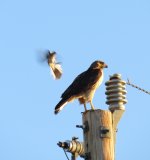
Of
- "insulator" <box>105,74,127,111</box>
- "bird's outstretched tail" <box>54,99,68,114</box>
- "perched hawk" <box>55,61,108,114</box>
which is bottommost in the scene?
"insulator" <box>105,74,127,111</box>

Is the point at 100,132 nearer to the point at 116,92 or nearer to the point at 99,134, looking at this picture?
the point at 99,134

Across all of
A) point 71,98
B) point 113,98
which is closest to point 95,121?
point 113,98

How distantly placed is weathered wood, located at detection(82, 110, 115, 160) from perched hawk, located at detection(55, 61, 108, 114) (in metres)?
2.57

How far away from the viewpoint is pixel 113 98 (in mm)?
6227

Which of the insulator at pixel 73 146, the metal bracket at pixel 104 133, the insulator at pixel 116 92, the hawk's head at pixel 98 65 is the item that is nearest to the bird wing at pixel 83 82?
the hawk's head at pixel 98 65

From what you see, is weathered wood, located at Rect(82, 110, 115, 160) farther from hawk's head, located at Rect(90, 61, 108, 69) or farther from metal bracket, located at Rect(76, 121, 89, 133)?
hawk's head, located at Rect(90, 61, 108, 69)

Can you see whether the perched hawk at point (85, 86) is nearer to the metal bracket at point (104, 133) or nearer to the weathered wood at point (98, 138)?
the weathered wood at point (98, 138)

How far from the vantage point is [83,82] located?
29.1ft

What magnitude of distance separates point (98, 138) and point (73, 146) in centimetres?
69

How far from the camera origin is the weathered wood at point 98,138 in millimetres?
5504

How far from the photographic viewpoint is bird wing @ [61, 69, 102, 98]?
8.57 meters

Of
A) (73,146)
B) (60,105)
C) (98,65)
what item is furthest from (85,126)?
(98,65)

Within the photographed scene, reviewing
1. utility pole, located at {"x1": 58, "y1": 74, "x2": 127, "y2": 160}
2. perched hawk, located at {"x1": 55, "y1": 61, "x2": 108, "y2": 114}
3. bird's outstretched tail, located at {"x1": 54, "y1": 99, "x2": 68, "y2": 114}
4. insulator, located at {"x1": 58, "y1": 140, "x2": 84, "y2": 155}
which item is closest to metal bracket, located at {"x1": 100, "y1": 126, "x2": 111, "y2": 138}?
utility pole, located at {"x1": 58, "y1": 74, "x2": 127, "y2": 160}

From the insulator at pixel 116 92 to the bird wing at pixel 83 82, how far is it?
2.08 m
